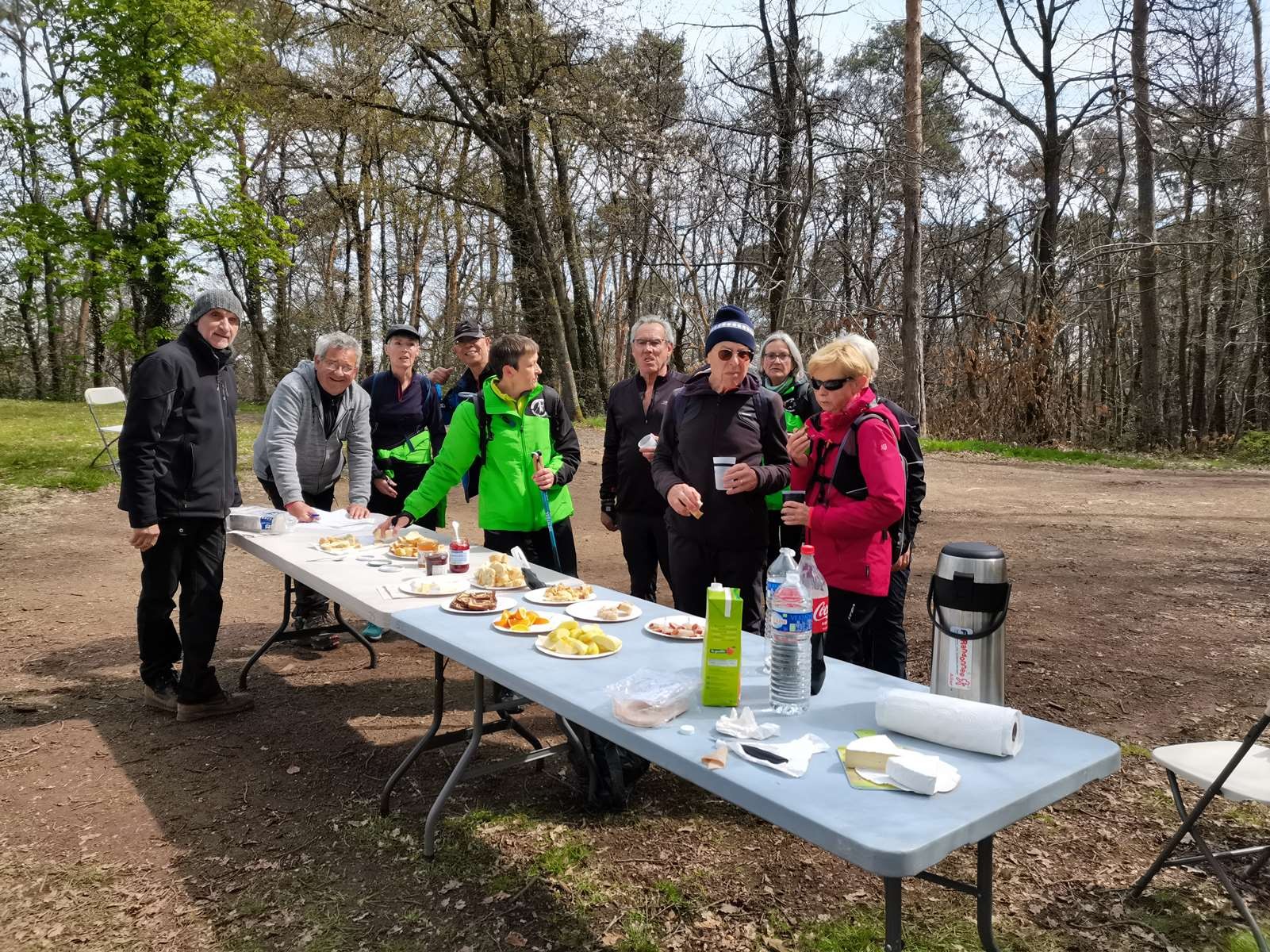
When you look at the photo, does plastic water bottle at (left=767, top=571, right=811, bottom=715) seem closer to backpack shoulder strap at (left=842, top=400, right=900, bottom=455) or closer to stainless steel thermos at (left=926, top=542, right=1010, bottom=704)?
stainless steel thermos at (left=926, top=542, right=1010, bottom=704)

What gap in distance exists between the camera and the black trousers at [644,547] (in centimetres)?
418

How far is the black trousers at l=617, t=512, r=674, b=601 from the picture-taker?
4.18 meters

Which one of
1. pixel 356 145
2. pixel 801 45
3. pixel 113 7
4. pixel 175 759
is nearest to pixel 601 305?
pixel 356 145

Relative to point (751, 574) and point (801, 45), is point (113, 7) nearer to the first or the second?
point (801, 45)

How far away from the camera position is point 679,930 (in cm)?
252

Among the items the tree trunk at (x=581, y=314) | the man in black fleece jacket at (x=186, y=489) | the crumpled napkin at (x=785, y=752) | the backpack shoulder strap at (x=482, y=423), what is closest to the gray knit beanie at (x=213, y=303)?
the man in black fleece jacket at (x=186, y=489)

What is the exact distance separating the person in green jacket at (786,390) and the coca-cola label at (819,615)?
1.61 meters

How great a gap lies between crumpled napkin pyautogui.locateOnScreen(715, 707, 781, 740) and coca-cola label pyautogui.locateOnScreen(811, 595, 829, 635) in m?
0.26

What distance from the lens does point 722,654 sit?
1909 millimetres

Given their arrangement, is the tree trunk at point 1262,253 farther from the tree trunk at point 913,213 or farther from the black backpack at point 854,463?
the black backpack at point 854,463

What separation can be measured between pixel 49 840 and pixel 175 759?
646 millimetres

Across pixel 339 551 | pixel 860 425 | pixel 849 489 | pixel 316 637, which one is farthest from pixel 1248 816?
pixel 316 637

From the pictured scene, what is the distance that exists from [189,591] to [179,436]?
2.40 feet

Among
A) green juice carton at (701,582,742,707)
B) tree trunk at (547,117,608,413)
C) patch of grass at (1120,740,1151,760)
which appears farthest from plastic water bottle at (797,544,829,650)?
tree trunk at (547,117,608,413)
